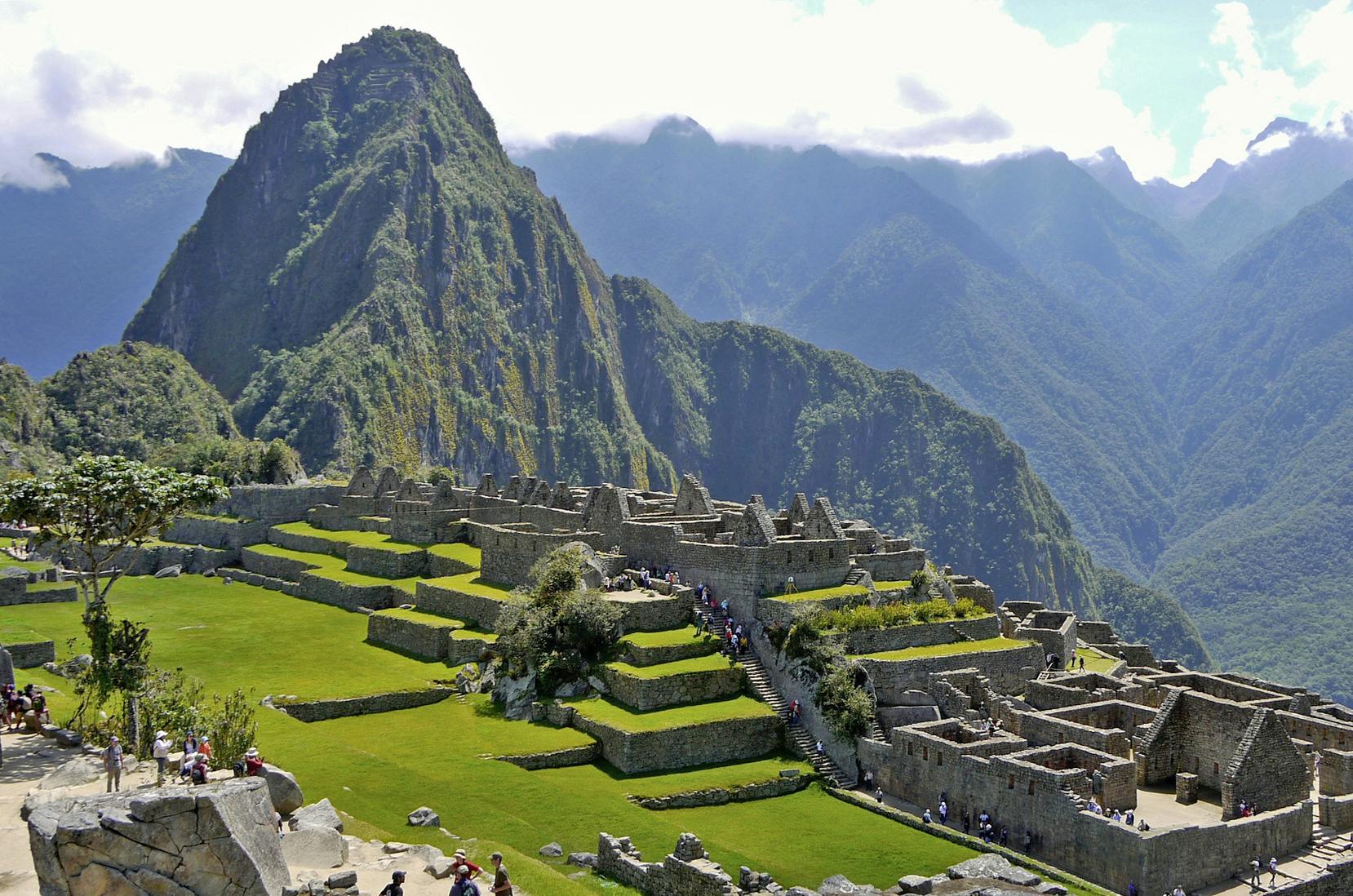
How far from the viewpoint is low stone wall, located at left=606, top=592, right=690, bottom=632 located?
39.3 m

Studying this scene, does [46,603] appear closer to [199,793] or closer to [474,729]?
[474,729]

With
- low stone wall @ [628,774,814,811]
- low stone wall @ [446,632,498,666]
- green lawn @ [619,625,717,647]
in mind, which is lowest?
low stone wall @ [628,774,814,811]

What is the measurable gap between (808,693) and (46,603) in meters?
31.9

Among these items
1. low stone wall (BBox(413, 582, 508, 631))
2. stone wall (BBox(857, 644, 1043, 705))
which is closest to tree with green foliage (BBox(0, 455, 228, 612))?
low stone wall (BBox(413, 582, 508, 631))

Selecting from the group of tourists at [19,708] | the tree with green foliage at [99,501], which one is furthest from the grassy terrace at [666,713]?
the group of tourists at [19,708]

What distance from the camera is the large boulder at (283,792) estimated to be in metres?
23.1

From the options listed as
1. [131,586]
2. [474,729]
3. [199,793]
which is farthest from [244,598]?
[199,793]

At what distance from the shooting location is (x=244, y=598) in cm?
5588

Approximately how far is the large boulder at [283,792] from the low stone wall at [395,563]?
30875 mm

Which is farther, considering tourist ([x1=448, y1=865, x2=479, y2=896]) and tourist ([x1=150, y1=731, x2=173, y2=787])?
tourist ([x1=150, y1=731, x2=173, y2=787])

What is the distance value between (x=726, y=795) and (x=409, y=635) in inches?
619

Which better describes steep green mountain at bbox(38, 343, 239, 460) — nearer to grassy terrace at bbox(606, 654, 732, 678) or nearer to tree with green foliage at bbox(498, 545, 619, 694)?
tree with green foliage at bbox(498, 545, 619, 694)

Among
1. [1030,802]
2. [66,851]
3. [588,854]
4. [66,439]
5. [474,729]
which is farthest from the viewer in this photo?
[66,439]

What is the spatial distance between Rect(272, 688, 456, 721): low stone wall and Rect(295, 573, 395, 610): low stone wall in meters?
13.2
